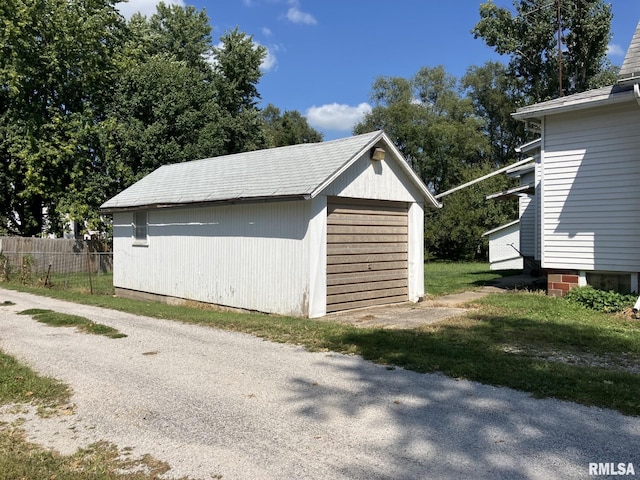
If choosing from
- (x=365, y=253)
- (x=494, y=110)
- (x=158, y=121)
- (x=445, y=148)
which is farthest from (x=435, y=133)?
(x=365, y=253)

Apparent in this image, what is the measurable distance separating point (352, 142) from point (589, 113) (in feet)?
17.3

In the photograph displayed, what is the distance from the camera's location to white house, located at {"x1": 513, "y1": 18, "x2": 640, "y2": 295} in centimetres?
1074

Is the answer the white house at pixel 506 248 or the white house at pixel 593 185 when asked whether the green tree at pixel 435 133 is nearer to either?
the white house at pixel 506 248

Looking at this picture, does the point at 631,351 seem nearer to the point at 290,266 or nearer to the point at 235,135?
the point at 290,266

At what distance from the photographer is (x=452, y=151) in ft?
131

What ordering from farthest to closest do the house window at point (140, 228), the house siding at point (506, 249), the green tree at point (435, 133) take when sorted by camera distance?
the green tree at point (435, 133) < the house siding at point (506, 249) < the house window at point (140, 228)

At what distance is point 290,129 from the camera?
170 feet

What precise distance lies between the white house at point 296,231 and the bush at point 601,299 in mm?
3579

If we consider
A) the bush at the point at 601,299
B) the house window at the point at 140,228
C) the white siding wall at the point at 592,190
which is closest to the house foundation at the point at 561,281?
the white siding wall at the point at 592,190

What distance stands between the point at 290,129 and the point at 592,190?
42.7 m

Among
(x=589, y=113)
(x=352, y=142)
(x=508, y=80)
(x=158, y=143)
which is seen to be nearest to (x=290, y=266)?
(x=352, y=142)

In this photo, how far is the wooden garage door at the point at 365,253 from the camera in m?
10.8

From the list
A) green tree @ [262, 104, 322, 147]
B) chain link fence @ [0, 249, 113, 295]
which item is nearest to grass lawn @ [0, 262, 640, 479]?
chain link fence @ [0, 249, 113, 295]

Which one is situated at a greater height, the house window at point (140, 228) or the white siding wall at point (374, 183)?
the white siding wall at point (374, 183)
